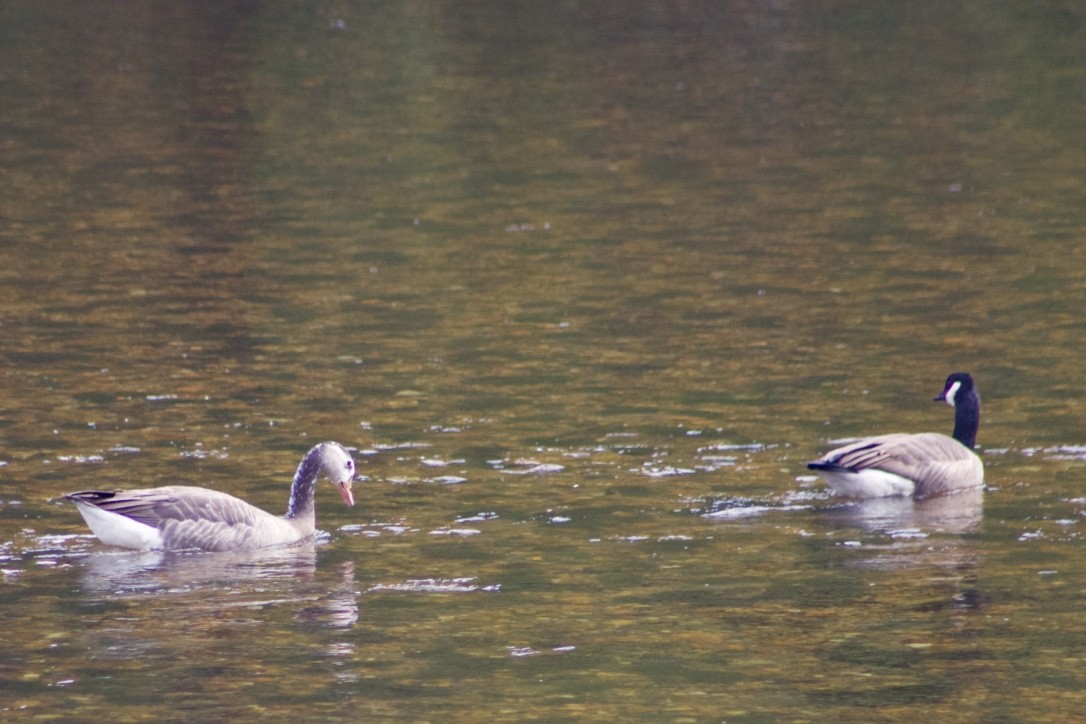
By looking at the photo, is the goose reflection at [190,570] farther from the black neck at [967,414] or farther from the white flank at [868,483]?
the black neck at [967,414]

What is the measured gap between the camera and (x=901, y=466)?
17.5 m

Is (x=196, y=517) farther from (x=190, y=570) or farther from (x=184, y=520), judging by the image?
(x=190, y=570)

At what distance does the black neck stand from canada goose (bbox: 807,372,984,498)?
403 millimetres

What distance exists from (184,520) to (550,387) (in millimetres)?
6057

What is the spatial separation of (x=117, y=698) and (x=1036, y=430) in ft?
32.2

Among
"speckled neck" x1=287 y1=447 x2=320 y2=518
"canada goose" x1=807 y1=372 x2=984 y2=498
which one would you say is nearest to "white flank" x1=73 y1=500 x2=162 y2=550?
"speckled neck" x1=287 y1=447 x2=320 y2=518

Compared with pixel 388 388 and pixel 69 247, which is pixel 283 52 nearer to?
pixel 69 247

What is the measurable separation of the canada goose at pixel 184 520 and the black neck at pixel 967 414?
5.53 m

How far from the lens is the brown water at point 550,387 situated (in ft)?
44.0

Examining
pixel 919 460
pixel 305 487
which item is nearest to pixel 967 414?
pixel 919 460

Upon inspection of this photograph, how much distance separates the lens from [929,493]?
17797mm

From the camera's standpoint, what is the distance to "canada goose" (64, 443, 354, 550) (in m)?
15.8

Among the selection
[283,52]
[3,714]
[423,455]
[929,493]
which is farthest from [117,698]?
[283,52]

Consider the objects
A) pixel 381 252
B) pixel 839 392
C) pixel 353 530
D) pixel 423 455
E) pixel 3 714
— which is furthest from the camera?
pixel 381 252
